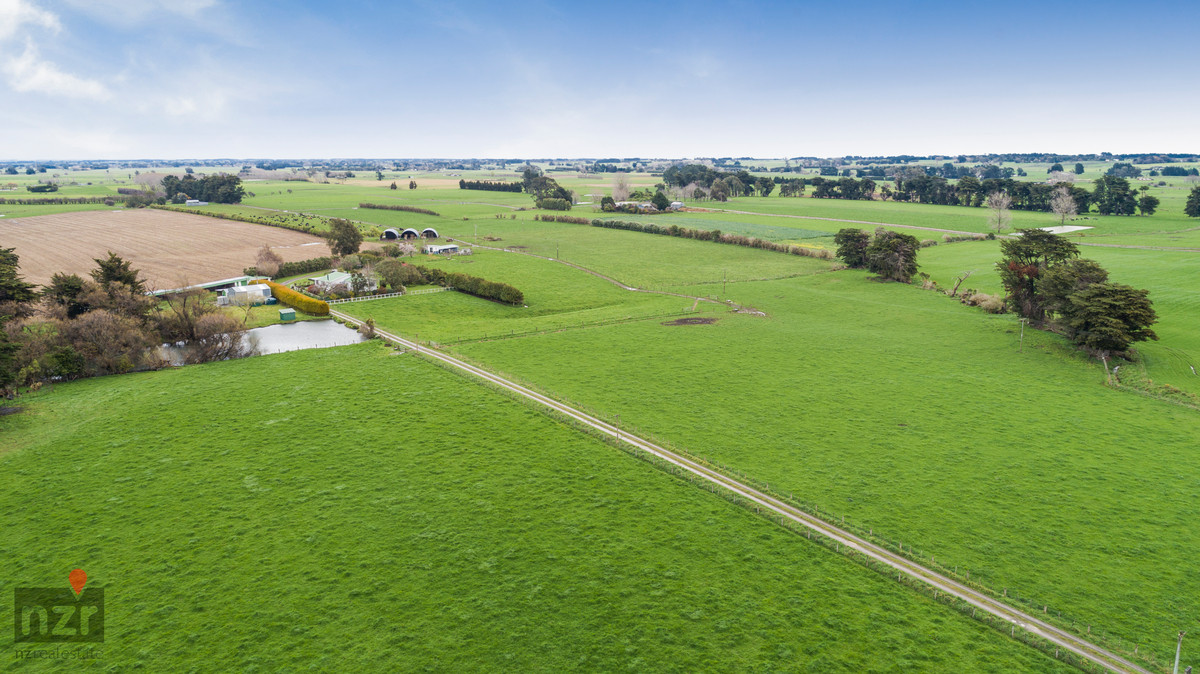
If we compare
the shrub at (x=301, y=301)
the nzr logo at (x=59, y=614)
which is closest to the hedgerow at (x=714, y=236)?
the shrub at (x=301, y=301)

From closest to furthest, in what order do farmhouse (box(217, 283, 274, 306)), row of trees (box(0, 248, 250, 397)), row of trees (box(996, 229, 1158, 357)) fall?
row of trees (box(0, 248, 250, 397)) → row of trees (box(996, 229, 1158, 357)) → farmhouse (box(217, 283, 274, 306))

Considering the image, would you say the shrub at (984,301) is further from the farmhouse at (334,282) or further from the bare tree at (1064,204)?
the bare tree at (1064,204)

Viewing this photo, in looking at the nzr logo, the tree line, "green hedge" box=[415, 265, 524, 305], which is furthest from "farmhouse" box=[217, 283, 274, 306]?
the tree line

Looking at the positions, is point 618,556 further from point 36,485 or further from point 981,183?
point 981,183

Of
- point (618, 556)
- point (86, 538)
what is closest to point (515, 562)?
point (618, 556)

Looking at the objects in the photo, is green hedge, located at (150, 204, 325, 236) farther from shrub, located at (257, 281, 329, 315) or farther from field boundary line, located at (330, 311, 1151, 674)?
field boundary line, located at (330, 311, 1151, 674)
